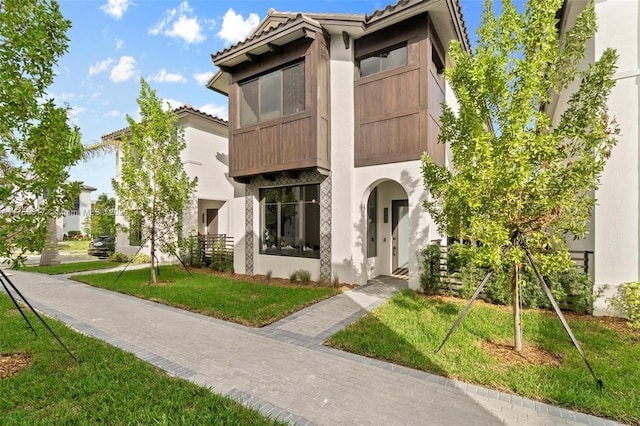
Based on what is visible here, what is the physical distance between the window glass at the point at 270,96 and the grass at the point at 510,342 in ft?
25.0

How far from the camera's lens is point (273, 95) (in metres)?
10.6

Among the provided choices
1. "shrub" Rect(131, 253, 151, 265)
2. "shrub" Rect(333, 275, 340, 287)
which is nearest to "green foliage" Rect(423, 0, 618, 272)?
"shrub" Rect(333, 275, 340, 287)

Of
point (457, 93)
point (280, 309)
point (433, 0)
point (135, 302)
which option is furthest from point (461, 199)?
point (135, 302)

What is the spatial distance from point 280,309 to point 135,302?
4243 mm

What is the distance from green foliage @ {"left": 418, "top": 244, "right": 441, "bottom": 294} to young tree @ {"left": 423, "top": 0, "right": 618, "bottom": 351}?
142 inches

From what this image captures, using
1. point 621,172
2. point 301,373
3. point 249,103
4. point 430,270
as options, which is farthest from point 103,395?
point 249,103

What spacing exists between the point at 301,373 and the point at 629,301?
6593mm

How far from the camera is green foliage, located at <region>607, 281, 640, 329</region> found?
5641 millimetres

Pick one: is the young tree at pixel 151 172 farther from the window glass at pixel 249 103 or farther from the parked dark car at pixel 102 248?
the parked dark car at pixel 102 248

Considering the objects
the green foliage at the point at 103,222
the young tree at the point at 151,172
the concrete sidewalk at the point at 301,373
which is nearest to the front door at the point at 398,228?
the concrete sidewalk at the point at 301,373

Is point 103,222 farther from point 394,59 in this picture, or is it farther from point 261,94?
point 394,59

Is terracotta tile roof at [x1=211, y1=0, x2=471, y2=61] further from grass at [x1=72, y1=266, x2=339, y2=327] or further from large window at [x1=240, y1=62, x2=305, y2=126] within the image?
grass at [x1=72, y1=266, x2=339, y2=327]

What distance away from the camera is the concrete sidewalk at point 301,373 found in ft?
10.7

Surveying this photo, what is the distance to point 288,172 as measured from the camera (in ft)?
34.6
